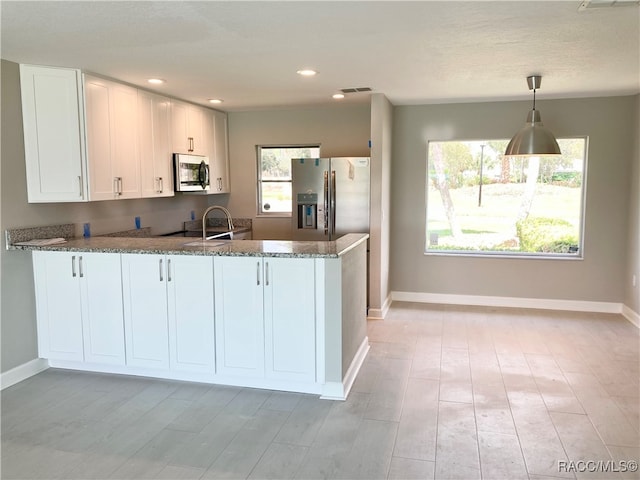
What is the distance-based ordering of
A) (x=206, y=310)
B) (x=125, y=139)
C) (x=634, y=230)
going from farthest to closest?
(x=634, y=230), (x=125, y=139), (x=206, y=310)

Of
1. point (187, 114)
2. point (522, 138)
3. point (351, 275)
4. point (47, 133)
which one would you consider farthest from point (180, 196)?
point (522, 138)

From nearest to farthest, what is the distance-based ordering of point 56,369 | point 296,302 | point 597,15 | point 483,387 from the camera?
point 597,15 < point 296,302 < point 483,387 < point 56,369

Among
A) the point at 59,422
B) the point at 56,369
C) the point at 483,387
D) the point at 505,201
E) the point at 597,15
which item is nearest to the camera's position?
the point at 597,15

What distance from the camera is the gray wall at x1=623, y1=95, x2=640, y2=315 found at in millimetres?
5098

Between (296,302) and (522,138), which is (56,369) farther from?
(522,138)

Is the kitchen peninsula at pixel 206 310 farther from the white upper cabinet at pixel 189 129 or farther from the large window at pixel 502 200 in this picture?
the large window at pixel 502 200

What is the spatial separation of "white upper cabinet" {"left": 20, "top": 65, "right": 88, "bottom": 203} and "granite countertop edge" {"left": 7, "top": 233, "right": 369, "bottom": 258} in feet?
1.38

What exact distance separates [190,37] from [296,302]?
180 centimetres

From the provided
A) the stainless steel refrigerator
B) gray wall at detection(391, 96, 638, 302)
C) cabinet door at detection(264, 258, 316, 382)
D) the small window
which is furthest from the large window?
cabinet door at detection(264, 258, 316, 382)

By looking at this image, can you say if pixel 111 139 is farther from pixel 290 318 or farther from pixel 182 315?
pixel 290 318

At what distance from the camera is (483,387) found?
139 inches

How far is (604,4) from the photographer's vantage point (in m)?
2.46

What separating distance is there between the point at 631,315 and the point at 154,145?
522 centimetres

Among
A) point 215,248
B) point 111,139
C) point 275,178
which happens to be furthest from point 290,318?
point 275,178
